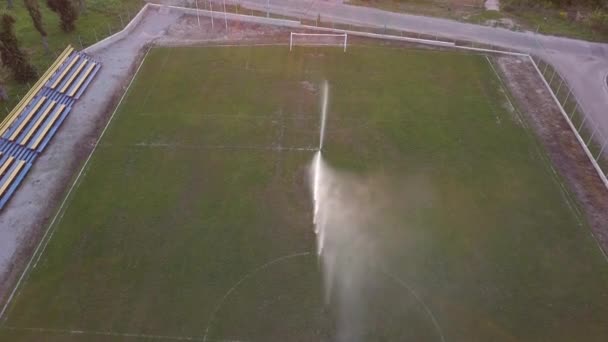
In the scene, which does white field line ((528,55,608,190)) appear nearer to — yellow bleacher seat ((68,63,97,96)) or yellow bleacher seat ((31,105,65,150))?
yellow bleacher seat ((31,105,65,150))

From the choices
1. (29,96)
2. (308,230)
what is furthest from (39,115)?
(308,230)

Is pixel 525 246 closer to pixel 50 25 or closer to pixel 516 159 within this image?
pixel 516 159

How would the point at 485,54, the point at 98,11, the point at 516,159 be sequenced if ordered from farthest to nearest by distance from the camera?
the point at 98,11 → the point at 485,54 → the point at 516,159

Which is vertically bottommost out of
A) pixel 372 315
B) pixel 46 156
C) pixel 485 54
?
pixel 372 315

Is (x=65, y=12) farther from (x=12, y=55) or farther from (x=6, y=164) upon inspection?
(x=6, y=164)

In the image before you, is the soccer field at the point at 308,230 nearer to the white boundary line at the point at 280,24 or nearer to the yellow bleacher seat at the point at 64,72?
the white boundary line at the point at 280,24

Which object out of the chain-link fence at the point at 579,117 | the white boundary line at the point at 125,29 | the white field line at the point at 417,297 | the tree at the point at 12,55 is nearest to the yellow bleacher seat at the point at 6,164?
the tree at the point at 12,55

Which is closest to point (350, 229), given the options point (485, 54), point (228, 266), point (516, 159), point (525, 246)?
point (228, 266)
